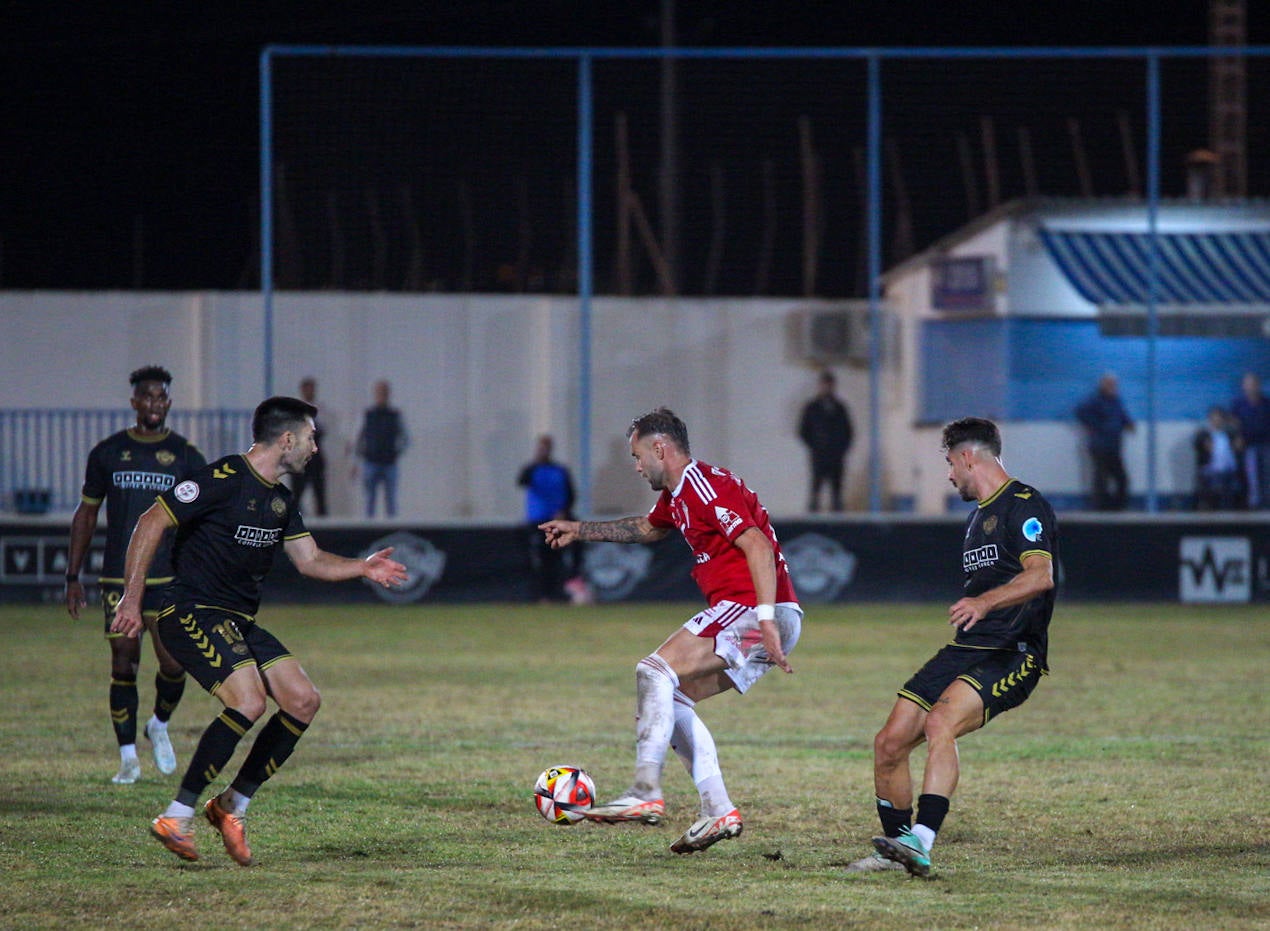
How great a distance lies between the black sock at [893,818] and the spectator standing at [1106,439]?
596 inches

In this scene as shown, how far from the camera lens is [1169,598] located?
21.1 m

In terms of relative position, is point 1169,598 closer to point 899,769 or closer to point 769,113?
point 769,113

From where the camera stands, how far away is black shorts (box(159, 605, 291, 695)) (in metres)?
7.16

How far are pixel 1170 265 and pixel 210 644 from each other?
67.6ft

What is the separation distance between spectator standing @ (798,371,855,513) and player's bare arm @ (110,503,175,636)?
15863mm

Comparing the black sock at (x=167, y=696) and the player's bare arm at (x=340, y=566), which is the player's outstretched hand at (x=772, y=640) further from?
the black sock at (x=167, y=696)

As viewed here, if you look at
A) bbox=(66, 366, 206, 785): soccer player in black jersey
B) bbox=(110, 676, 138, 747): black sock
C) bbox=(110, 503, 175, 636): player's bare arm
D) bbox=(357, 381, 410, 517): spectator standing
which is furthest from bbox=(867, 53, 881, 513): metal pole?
bbox=(110, 503, 175, 636): player's bare arm

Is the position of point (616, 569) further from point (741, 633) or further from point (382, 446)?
point (741, 633)

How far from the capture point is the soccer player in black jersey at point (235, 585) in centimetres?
706

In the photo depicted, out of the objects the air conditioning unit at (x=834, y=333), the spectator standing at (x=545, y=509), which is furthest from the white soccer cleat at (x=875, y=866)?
the air conditioning unit at (x=834, y=333)

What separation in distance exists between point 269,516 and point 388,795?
196 centimetres

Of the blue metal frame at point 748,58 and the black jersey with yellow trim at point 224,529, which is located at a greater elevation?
the blue metal frame at point 748,58

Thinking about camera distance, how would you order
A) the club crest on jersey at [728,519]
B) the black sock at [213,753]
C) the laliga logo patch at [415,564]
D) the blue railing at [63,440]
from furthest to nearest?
the blue railing at [63,440]
the laliga logo patch at [415,564]
the club crest on jersey at [728,519]
the black sock at [213,753]

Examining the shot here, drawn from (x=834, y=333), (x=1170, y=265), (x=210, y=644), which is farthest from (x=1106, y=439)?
(x=210, y=644)
